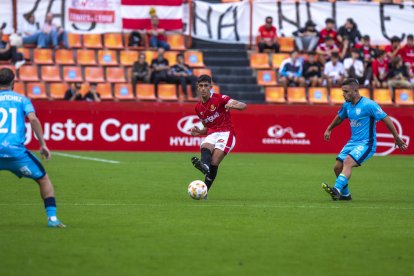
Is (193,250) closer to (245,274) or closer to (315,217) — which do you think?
(245,274)

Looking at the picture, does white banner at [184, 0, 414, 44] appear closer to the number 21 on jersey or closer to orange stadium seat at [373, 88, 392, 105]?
orange stadium seat at [373, 88, 392, 105]

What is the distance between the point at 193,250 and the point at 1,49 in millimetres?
19321

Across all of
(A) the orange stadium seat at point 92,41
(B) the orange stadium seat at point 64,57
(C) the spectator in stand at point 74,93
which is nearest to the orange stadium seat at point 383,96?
(A) the orange stadium seat at point 92,41

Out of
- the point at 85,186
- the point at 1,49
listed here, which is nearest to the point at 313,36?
the point at 1,49

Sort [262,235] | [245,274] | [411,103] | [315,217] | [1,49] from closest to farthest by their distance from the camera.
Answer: [245,274]
[262,235]
[315,217]
[1,49]
[411,103]

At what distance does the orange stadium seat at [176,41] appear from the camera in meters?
30.4

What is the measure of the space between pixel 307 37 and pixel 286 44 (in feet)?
2.91

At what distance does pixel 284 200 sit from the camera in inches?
569

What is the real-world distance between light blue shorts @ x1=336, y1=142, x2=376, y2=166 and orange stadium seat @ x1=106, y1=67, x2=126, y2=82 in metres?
14.9

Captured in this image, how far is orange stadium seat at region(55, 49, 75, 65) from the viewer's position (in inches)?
1127

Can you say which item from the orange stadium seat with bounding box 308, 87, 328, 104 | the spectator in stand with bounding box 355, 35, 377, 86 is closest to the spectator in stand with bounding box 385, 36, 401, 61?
the spectator in stand with bounding box 355, 35, 377, 86

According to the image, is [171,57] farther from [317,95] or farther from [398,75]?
[398,75]

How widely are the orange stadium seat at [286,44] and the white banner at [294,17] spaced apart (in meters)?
0.19

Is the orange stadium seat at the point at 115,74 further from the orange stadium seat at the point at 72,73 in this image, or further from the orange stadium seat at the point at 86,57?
the orange stadium seat at the point at 72,73
